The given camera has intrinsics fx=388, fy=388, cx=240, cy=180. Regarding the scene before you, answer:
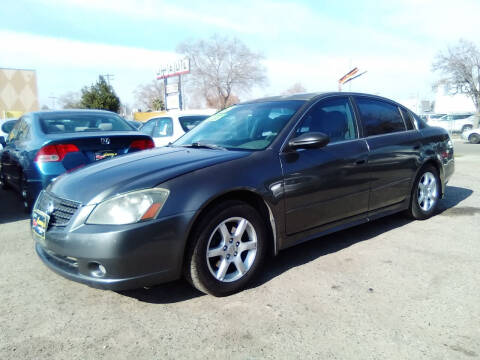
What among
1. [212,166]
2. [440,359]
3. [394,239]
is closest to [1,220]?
[212,166]

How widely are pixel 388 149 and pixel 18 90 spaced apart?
4443 centimetres

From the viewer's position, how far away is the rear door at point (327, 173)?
10.6 ft

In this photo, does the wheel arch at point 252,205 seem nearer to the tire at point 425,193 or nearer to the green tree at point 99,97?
the tire at point 425,193

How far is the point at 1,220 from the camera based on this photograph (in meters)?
5.29

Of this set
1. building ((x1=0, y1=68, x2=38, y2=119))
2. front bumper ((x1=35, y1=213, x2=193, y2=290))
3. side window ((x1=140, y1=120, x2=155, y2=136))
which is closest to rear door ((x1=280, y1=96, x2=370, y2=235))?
front bumper ((x1=35, y1=213, x2=193, y2=290))

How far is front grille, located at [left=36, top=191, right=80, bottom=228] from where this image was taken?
2.67 metres

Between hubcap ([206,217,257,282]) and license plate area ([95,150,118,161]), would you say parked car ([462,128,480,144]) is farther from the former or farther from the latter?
hubcap ([206,217,257,282])

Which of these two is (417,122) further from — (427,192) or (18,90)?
(18,90)

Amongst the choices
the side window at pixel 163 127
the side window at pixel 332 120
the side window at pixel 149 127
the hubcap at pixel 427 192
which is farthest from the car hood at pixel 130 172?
the side window at pixel 149 127

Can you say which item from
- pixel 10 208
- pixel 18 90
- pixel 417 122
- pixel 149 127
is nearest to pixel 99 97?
pixel 18 90

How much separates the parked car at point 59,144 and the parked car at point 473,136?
21.3m

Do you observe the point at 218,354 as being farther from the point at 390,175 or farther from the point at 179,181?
the point at 390,175

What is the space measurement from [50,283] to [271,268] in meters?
1.85

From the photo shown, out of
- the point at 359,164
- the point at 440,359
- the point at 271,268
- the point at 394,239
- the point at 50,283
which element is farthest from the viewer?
the point at 394,239
